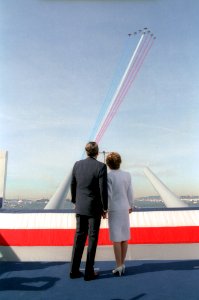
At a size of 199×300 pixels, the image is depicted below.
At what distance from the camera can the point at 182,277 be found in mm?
3598

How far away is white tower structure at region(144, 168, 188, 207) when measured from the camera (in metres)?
18.3

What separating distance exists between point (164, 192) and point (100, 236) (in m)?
19.8

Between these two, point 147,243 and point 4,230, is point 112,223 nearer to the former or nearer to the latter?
point 147,243

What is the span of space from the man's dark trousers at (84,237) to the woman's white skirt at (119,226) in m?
0.23

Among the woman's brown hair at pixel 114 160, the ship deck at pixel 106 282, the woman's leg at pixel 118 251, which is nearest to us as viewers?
the ship deck at pixel 106 282

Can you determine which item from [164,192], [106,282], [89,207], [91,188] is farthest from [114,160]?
[164,192]

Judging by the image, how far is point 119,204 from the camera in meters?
3.88

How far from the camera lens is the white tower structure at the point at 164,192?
1828 cm

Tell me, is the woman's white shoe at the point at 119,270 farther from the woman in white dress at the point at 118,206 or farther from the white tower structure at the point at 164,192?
the white tower structure at the point at 164,192

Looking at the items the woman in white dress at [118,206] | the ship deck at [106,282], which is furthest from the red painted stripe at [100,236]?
the woman in white dress at [118,206]

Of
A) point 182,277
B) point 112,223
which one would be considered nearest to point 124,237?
point 112,223

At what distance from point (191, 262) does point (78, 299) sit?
2.22 meters

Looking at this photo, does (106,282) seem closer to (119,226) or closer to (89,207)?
(119,226)

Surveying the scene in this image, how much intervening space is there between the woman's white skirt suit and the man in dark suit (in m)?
0.19
